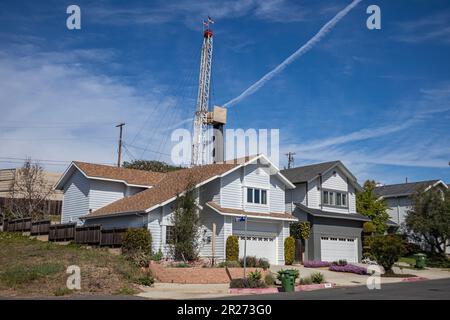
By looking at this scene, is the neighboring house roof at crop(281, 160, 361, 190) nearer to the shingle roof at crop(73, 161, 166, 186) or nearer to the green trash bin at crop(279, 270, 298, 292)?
the shingle roof at crop(73, 161, 166, 186)

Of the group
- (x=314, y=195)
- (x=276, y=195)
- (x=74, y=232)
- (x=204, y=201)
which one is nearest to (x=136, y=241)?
(x=74, y=232)

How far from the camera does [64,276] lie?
72.2 ft

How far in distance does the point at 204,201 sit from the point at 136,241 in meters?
7.28

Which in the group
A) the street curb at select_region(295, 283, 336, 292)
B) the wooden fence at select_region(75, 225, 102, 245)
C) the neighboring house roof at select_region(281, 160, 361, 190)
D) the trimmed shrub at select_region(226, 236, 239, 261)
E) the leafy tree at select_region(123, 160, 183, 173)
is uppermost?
the leafy tree at select_region(123, 160, 183, 173)

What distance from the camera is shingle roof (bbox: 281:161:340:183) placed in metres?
42.2

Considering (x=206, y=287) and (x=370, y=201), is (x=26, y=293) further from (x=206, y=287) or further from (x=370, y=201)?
(x=370, y=201)

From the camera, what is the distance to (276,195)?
38656 millimetres

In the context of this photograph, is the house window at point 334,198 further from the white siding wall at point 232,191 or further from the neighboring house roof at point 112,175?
the neighboring house roof at point 112,175

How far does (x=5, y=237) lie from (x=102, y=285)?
18240 millimetres

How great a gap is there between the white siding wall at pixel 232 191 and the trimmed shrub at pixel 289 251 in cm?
467

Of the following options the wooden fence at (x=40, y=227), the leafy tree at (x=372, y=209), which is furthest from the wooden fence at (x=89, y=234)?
the leafy tree at (x=372, y=209)

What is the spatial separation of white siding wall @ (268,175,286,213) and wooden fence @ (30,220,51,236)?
15.9 metres

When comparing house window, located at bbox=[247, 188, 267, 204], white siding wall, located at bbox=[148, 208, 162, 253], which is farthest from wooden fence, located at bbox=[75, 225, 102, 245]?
house window, located at bbox=[247, 188, 267, 204]
